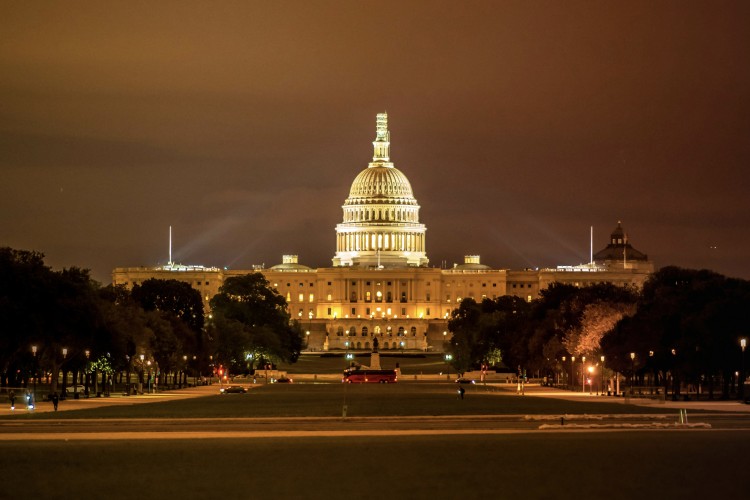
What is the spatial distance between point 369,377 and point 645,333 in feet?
160

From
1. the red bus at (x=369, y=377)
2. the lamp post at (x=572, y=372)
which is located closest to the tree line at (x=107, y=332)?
the red bus at (x=369, y=377)

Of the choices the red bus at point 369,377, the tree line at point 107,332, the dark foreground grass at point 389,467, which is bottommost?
the dark foreground grass at point 389,467

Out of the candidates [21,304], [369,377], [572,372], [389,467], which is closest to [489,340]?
[369,377]

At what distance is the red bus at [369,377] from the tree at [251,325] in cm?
1196

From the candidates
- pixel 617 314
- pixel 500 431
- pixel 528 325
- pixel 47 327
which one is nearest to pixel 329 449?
pixel 500 431

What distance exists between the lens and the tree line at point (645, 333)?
93.4m

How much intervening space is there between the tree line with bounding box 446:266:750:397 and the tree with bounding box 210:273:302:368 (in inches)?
847

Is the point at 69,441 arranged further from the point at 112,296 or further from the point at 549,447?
the point at 112,296

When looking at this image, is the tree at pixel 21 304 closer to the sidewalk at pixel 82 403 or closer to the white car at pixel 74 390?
the sidewalk at pixel 82 403

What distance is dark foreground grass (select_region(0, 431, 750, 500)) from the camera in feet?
123

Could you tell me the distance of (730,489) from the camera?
37469mm

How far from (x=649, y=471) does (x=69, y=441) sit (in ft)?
65.3

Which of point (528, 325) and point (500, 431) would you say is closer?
point (500, 431)

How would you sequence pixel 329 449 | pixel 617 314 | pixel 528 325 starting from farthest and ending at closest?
pixel 528 325
pixel 617 314
pixel 329 449
